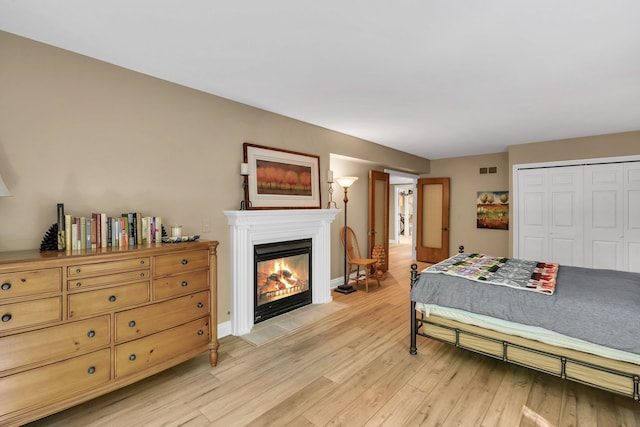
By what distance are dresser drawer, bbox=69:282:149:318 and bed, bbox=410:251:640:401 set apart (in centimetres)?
245

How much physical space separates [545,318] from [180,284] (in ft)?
9.62

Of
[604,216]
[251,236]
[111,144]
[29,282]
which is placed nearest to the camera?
[29,282]

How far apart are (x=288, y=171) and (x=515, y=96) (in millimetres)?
2754

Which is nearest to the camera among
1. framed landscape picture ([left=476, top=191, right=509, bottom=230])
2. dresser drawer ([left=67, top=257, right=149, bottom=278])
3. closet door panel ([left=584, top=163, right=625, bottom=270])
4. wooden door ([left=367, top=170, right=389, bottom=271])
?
dresser drawer ([left=67, top=257, right=149, bottom=278])

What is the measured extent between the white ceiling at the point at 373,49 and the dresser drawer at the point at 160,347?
88.4 inches

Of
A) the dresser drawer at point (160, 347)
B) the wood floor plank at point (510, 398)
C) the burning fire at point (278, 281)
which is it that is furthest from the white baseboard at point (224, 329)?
the wood floor plank at point (510, 398)

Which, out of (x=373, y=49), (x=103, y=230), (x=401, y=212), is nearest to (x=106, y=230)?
(x=103, y=230)

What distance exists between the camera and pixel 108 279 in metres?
2.08

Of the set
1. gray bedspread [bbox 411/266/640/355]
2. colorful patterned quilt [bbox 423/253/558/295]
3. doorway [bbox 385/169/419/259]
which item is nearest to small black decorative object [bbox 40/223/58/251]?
gray bedspread [bbox 411/266/640/355]

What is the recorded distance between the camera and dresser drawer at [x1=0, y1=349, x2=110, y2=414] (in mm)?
1721

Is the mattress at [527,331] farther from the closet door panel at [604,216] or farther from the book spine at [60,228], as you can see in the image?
the closet door panel at [604,216]

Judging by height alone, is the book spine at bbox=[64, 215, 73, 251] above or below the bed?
above

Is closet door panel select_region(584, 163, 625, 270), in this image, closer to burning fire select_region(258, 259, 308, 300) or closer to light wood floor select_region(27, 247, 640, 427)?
light wood floor select_region(27, 247, 640, 427)

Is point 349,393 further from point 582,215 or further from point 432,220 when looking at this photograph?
point 432,220
